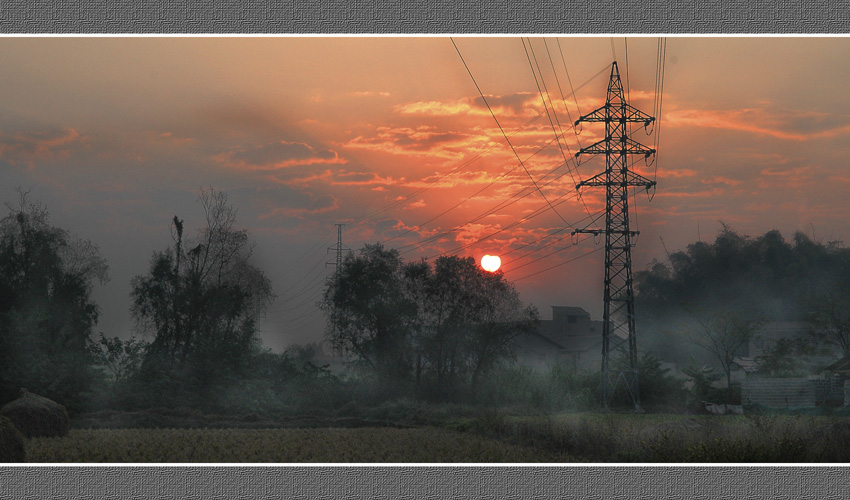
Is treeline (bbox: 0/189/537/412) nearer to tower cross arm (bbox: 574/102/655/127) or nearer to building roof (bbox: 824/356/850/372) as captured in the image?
tower cross arm (bbox: 574/102/655/127)

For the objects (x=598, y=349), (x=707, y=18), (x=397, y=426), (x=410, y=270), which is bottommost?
(x=397, y=426)

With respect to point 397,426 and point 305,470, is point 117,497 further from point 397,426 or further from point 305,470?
point 397,426

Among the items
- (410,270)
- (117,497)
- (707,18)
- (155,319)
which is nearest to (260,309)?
(155,319)

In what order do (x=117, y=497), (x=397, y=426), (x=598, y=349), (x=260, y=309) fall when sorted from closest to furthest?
(x=117, y=497)
(x=397, y=426)
(x=260, y=309)
(x=598, y=349)

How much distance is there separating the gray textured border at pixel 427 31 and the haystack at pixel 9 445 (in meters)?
1.16

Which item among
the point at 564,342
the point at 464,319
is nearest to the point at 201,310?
the point at 464,319

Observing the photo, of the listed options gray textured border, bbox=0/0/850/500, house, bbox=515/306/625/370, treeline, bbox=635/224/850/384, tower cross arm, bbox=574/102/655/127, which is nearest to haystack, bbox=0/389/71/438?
gray textured border, bbox=0/0/850/500

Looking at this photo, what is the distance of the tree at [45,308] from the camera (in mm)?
17172

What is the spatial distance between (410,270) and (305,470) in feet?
44.9

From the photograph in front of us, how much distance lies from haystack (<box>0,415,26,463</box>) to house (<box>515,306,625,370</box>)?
15035 mm

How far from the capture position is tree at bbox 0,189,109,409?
17172mm

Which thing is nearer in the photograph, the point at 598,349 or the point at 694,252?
the point at 598,349

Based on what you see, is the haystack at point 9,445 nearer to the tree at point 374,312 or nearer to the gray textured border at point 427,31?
the gray textured border at point 427,31

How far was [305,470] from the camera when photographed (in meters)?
8.66
